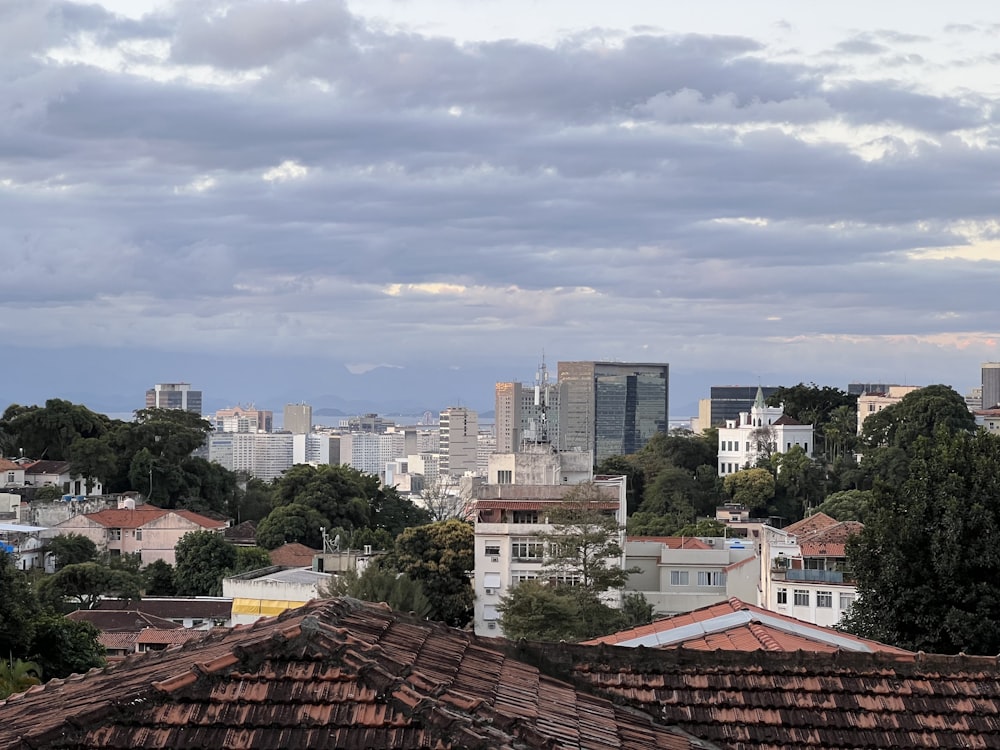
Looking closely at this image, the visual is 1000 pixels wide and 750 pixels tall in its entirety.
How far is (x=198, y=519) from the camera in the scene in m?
69.3

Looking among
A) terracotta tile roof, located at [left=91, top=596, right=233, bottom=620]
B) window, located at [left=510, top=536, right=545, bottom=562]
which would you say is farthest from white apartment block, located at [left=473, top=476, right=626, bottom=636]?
terracotta tile roof, located at [left=91, top=596, right=233, bottom=620]

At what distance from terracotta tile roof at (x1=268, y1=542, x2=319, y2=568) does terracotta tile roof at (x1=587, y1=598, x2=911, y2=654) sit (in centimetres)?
4734

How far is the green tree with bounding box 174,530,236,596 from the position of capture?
185 ft

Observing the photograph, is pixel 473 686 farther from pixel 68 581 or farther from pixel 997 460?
pixel 68 581

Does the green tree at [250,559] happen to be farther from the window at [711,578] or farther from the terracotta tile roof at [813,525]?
the terracotta tile roof at [813,525]

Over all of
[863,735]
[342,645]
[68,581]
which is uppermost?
[342,645]

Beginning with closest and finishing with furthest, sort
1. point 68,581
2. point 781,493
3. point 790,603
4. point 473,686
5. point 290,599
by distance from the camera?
point 473,686 < point 790,603 < point 290,599 < point 68,581 < point 781,493

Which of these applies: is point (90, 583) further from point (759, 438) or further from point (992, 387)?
point (992, 387)

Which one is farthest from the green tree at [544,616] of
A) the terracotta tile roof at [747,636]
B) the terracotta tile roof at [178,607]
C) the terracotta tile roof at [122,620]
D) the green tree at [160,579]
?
the green tree at [160,579]

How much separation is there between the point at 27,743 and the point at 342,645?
1.34 m

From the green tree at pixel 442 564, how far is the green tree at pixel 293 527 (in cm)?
2053

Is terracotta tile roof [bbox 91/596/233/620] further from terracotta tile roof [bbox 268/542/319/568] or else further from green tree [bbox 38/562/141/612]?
terracotta tile roof [bbox 268/542/319/568]

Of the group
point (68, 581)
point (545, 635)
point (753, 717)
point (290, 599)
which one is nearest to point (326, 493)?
point (68, 581)

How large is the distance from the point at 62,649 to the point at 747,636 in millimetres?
22320
